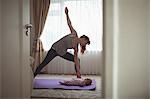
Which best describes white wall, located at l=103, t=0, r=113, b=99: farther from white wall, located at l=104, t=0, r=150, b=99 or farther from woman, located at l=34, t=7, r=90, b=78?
woman, located at l=34, t=7, r=90, b=78

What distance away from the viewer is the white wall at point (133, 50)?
896 mm

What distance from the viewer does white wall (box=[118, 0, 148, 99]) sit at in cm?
90

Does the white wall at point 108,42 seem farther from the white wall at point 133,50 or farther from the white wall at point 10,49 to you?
the white wall at point 10,49

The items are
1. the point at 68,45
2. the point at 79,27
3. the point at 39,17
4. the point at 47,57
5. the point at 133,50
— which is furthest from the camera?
the point at 79,27

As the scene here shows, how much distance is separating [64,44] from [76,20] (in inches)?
37.3

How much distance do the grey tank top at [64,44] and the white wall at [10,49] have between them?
30.0 inches

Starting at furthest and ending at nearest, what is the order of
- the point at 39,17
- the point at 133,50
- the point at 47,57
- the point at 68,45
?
the point at 39,17
the point at 47,57
the point at 68,45
the point at 133,50

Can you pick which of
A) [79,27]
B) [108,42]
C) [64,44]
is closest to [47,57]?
[64,44]

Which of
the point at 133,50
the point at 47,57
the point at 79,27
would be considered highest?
the point at 79,27

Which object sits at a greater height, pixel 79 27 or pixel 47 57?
pixel 79 27

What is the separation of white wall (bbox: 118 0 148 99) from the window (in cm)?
167

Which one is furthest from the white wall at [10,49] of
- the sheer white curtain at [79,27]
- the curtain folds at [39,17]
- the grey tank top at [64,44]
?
the sheer white curtain at [79,27]

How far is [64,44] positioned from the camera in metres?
1.78

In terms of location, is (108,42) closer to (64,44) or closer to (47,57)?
(64,44)
